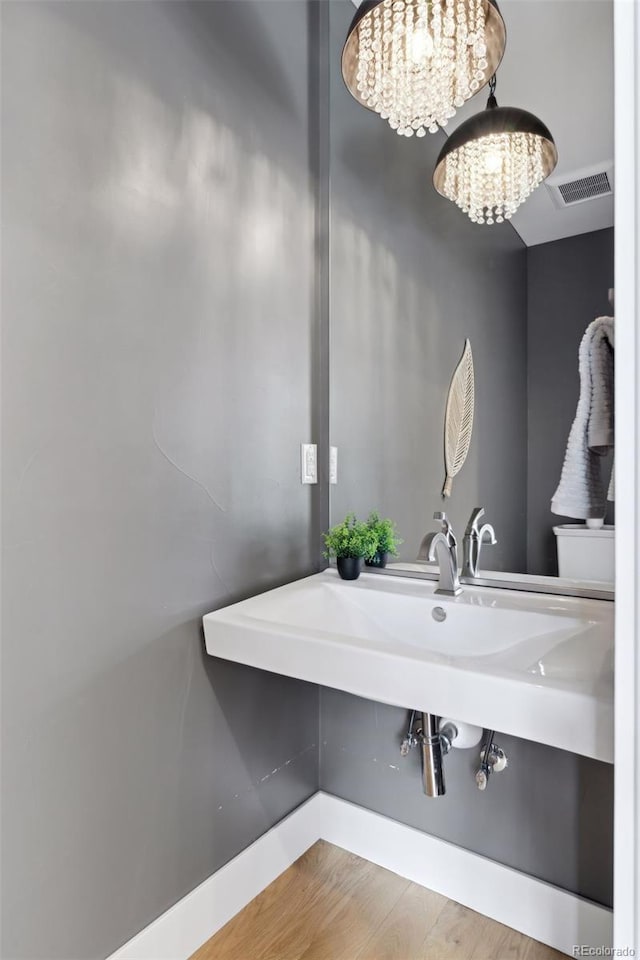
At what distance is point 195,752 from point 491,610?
0.75 meters

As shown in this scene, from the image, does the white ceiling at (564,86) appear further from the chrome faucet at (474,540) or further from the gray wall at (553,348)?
the chrome faucet at (474,540)

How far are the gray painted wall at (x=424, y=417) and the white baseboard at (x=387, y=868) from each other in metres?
0.03

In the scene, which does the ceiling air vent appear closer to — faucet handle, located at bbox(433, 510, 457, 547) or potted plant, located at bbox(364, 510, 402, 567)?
faucet handle, located at bbox(433, 510, 457, 547)

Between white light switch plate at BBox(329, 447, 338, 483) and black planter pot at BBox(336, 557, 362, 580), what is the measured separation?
0.27m

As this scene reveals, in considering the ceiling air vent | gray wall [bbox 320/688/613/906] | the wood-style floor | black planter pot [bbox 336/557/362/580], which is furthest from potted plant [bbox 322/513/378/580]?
the ceiling air vent

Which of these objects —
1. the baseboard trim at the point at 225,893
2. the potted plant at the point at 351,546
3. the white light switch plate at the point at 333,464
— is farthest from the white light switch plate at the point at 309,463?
the baseboard trim at the point at 225,893

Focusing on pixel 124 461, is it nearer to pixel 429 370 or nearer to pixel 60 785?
pixel 60 785

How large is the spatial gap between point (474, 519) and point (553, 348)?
1.46 ft

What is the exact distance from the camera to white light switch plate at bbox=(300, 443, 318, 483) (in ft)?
5.14

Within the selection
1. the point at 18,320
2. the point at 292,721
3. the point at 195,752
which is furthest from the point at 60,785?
the point at 18,320

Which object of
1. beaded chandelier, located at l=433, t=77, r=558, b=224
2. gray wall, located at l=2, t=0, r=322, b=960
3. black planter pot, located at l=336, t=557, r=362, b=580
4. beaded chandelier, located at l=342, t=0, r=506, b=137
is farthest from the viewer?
black planter pot, located at l=336, t=557, r=362, b=580

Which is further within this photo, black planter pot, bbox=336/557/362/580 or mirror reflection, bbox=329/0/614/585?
black planter pot, bbox=336/557/362/580

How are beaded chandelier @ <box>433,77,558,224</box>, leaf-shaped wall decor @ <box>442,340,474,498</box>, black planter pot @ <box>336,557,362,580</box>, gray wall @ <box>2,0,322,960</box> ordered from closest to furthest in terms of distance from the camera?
gray wall @ <box>2,0,322,960</box> → beaded chandelier @ <box>433,77,558,224</box> → leaf-shaped wall decor @ <box>442,340,474,498</box> → black planter pot @ <box>336,557,362,580</box>

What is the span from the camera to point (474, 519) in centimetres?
133
